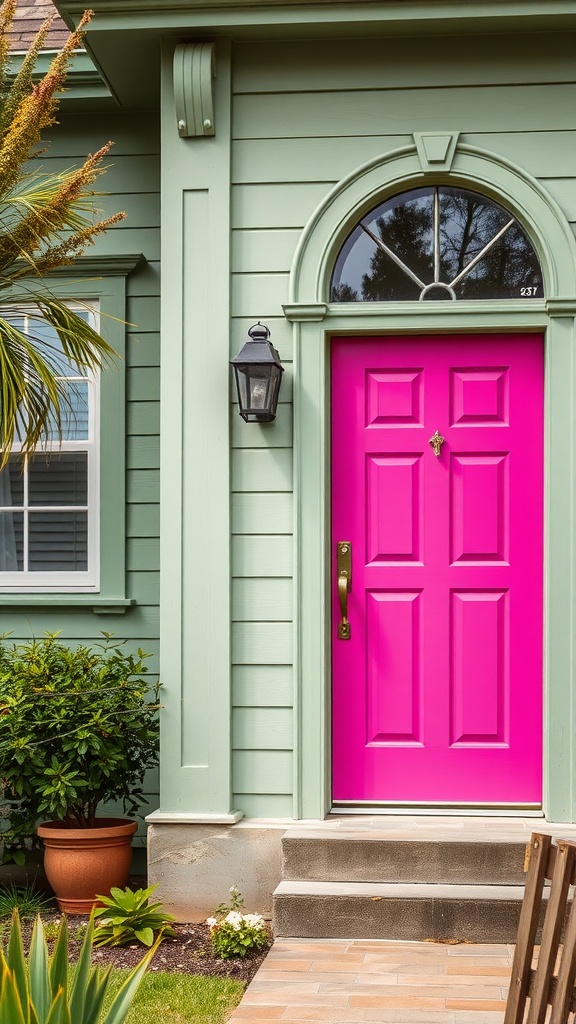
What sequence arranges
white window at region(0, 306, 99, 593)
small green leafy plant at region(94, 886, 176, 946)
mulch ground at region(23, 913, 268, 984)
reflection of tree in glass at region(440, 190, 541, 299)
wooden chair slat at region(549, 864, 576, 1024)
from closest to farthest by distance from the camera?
wooden chair slat at region(549, 864, 576, 1024) < mulch ground at region(23, 913, 268, 984) < small green leafy plant at region(94, 886, 176, 946) < reflection of tree in glass at region(440, 190, 541, 299) < white window at region(0, 306, 99, 593)

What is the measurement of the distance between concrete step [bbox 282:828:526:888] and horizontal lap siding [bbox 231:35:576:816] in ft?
1.17

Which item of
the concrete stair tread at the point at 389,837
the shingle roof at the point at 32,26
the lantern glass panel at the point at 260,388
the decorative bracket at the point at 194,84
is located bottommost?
the concrete stair tread at the point at 389,837

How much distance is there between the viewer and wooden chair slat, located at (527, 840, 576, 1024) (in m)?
2.40

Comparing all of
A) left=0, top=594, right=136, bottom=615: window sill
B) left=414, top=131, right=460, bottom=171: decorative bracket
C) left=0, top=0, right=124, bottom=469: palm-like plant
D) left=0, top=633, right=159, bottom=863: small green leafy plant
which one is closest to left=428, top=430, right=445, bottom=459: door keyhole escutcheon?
left=414, top=131, right=460, bottom=171: decorative bracket

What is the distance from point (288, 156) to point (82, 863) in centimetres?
329

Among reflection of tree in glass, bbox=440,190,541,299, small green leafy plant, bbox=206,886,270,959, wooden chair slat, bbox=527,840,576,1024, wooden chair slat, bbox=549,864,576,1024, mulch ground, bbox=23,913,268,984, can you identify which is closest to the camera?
wooden chair slat, bbox=549,864,576,1024

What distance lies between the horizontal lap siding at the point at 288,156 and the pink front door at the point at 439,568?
295 millimetres

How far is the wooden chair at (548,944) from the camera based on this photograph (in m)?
2.33

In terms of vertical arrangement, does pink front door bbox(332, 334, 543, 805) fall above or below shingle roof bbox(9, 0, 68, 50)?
below

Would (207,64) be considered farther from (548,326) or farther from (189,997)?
(189,997)

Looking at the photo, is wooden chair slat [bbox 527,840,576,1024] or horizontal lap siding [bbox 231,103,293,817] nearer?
wooden chair slat [bbox 527,840,576,1024]

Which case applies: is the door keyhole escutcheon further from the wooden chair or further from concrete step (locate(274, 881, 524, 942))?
the wooden chair

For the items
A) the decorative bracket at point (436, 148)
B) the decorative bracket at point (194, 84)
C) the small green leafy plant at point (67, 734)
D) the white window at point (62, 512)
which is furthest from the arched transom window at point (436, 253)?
the small green leafy plant at point (67, 734)

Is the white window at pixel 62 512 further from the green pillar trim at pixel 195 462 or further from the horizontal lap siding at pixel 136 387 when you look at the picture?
the green pillar trim at pixel 195 462
